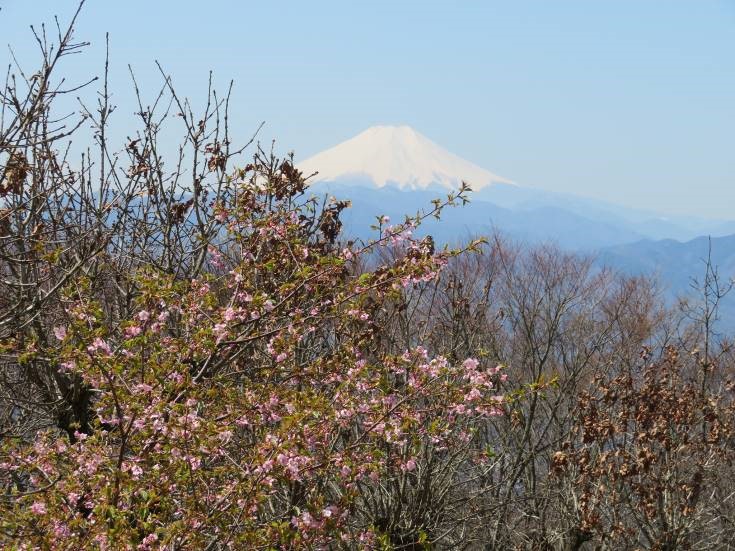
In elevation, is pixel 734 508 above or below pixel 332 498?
below

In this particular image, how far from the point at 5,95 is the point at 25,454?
3.61m

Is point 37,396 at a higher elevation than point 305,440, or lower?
lower

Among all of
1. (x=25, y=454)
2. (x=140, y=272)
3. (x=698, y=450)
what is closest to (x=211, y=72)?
(x=140, y=272)

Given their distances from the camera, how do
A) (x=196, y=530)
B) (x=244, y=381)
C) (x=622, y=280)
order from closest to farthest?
1. (x=196, y=530)
2. (x=244, y=381)
3. (x=622, y=280)

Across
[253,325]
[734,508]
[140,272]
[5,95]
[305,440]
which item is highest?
[5,95]

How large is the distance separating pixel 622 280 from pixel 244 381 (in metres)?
47.0

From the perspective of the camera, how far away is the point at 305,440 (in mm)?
4547

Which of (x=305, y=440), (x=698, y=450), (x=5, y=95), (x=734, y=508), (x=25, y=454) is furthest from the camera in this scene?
(x=734, y=508)

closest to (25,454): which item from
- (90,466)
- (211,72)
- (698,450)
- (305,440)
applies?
(90,466)

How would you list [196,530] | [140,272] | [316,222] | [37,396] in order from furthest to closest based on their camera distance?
1. [37,396]
2. [316,222]
3. [140,272]
4. [196,530]

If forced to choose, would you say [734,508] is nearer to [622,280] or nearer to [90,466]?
[90,466]

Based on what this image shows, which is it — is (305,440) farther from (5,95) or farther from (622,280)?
(622,280)

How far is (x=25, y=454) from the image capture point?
194 inches

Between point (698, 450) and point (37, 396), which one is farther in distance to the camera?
point (37, 396)
